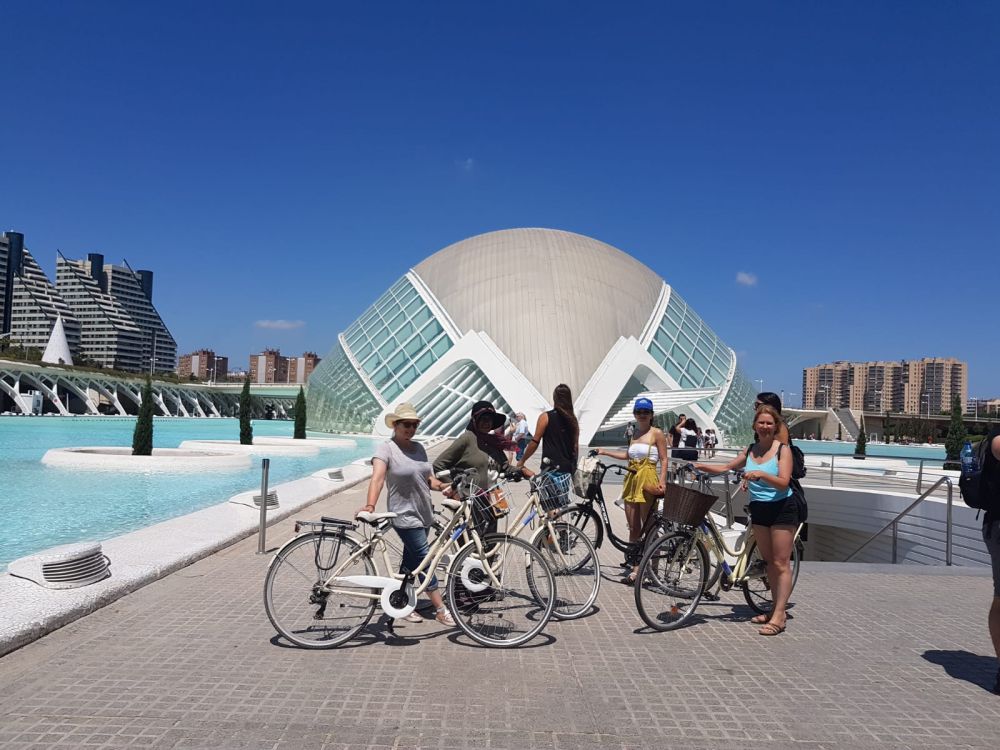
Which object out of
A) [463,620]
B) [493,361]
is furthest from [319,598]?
[493,361]

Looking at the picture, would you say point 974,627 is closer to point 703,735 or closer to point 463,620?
point 703,735

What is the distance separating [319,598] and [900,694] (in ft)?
10.3

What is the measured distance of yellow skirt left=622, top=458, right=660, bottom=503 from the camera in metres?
6.22

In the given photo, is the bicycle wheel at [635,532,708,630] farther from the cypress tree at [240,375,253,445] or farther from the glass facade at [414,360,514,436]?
the glass facade at [414,360,514,436]

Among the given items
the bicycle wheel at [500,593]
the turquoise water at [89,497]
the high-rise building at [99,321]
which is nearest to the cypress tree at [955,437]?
the turquoise water at [89,497]

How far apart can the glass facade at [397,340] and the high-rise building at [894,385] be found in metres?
117

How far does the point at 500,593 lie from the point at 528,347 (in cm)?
2726

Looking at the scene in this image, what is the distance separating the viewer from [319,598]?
4434 millimetres

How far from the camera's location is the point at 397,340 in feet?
110

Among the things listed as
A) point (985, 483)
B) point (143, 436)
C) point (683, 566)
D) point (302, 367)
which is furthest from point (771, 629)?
Result: point (302, 367)

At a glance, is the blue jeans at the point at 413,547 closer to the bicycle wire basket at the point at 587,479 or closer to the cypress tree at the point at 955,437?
the bicycle wire basket at the point at 587,479

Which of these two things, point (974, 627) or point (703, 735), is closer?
point (703, 735)

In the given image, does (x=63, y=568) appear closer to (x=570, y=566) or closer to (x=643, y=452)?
(x=570, y=566)

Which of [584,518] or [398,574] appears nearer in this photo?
[398,574]
